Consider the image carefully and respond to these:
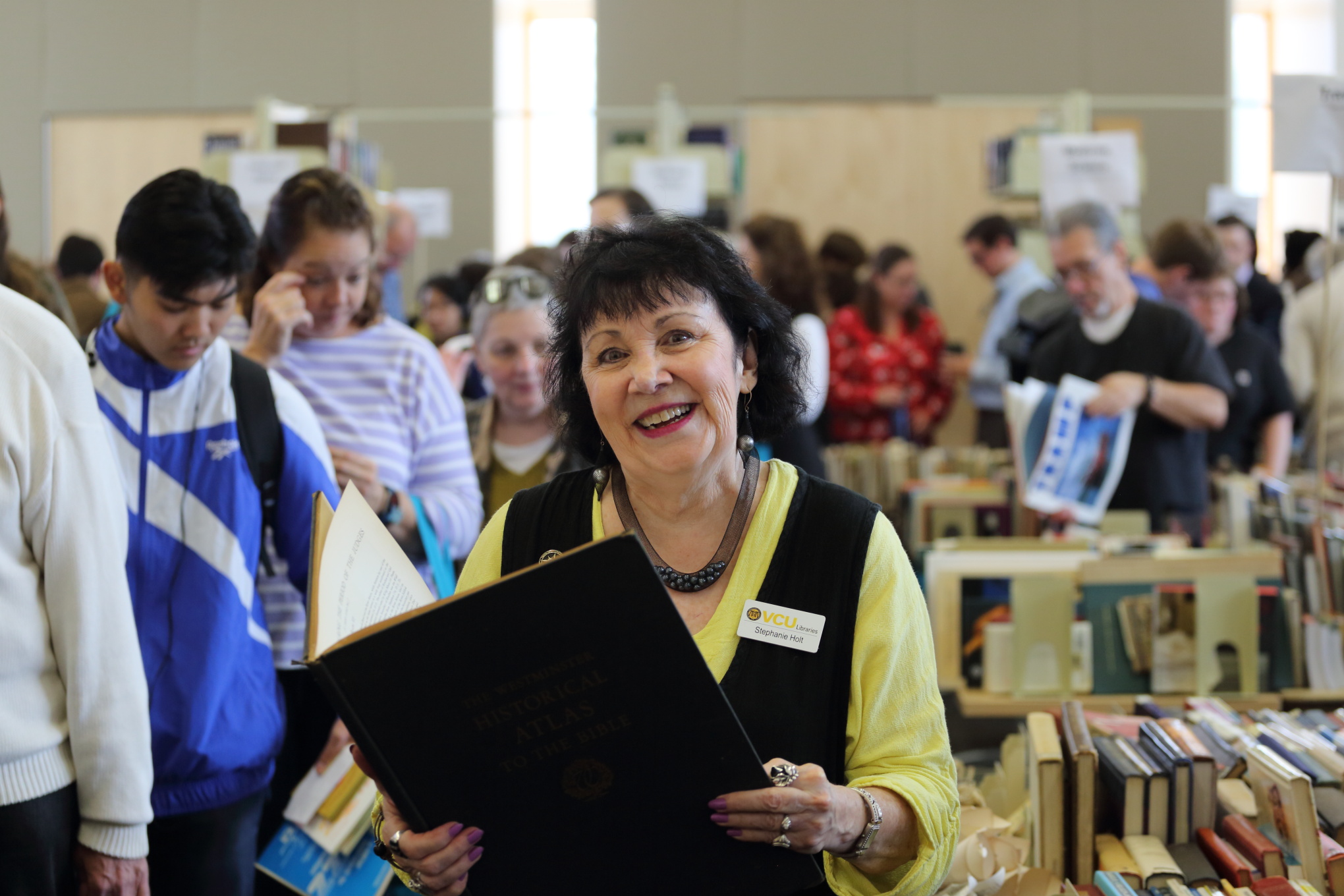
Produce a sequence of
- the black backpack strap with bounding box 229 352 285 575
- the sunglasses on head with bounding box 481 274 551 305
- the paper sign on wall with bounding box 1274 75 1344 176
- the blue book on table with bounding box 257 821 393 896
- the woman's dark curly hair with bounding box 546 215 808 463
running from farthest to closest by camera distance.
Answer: the paper sign on wall with bounding box 1274 75 1344 176 < the sunglasses on head with bounding box 481 274 551 305 < the blue book on table with bounding box 257 821 393 896 < the black backpack strap with bounding box 229 352 285 575 < the woman's dark curly hair with bounding box 546 215 808 463

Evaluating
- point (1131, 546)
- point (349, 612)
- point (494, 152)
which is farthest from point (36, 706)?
point (494, 152)

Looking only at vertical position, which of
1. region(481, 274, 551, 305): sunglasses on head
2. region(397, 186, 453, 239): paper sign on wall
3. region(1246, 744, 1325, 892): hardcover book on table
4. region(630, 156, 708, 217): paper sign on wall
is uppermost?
region(397, 186, 453, 239): paper sign on wall

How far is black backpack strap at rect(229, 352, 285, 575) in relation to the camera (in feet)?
6.43

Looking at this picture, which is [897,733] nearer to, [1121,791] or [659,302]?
[659,302]

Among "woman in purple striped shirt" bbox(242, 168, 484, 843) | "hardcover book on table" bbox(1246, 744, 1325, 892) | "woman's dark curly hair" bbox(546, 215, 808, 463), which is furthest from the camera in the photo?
"woman in purple striped shirt" bbox(242, 168, 484, 843)

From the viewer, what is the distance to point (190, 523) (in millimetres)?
1881

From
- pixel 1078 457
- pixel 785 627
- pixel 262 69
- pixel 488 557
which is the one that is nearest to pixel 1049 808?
pixel 785 627

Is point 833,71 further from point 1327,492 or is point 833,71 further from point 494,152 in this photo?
point 1327,492

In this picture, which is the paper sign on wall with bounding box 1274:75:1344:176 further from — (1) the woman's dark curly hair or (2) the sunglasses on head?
(1) the woman's dark curly hair

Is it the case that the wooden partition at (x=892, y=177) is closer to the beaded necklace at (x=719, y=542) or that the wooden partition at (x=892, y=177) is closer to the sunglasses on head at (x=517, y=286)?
the sunglasses on head at (x=517, y=286)

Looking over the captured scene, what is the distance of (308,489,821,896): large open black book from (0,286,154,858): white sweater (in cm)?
48

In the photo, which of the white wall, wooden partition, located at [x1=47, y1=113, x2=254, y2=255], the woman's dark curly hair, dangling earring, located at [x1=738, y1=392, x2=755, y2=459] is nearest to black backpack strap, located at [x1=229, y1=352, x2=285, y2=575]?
the woman's dark curly hair

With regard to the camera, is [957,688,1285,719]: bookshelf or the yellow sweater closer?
the yellow sweater

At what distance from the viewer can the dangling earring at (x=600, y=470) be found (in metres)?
1.62
